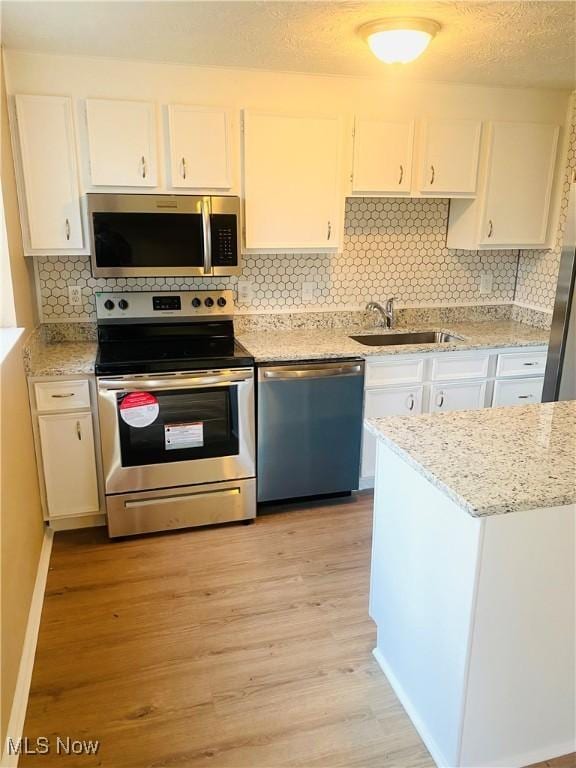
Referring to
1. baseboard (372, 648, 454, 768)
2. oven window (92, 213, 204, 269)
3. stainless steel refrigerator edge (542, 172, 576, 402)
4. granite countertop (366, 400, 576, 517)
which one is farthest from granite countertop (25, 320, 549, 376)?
baseboard (372, 648, 454, 768)

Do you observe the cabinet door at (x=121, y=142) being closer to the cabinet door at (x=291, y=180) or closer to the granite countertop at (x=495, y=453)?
the cabinet door at (x=291, y=180)

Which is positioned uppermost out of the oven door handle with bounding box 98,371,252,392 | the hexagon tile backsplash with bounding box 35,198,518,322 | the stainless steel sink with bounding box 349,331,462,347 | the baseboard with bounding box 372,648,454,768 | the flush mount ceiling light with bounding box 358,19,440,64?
the flush mount ceiling light with bounding box 358,19,440,64

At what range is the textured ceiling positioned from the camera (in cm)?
213

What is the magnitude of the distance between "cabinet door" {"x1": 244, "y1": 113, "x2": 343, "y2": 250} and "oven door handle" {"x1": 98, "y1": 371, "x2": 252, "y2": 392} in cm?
77

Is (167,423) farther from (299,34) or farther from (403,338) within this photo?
(299,34)

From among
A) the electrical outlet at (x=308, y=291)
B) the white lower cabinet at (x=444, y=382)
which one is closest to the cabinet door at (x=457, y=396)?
the white lower cabinet at (x=444, y=382)

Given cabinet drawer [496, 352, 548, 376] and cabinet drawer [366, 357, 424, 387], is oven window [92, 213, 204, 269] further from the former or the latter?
cabinet drawer [496, 352, 548, 376]

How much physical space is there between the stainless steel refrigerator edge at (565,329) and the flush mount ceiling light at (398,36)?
1.06m

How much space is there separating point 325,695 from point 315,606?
485mm

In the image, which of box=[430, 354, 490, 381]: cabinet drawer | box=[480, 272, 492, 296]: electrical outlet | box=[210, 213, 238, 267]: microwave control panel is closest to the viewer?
box=[210, 213, 238, 267]: microwave control panel

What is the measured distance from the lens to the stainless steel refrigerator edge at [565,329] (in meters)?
2.84

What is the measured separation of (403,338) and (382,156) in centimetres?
115

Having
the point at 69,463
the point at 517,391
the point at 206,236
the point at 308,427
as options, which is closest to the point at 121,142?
the point at 206,236

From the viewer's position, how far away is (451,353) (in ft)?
11.0
